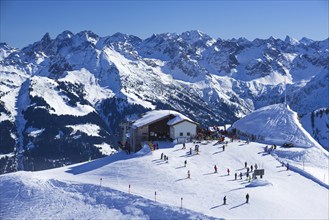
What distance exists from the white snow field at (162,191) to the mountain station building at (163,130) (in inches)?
340

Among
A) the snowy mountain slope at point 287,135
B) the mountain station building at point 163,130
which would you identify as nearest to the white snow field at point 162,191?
the snowy mountain slope at point 287,135

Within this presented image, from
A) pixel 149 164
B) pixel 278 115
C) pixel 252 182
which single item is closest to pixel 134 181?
pixel 149 164

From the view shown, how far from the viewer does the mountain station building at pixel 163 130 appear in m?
87.7

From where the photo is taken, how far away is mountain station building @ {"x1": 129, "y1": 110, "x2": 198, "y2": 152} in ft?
288

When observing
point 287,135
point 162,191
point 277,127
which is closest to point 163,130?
point 287,135

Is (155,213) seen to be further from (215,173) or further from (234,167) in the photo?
(234,167)

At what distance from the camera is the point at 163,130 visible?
298ft

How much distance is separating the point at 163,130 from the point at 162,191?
3168 centimetres

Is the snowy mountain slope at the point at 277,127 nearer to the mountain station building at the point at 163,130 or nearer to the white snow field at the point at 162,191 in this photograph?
the mountain station building at the point at 163,130

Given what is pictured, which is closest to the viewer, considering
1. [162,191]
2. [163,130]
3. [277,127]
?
[162,191]

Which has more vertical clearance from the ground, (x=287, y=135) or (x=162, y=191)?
(x=287, y=135)

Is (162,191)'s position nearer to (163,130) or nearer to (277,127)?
(163,130)

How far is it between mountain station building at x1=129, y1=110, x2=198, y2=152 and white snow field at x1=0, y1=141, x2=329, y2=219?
864 cm

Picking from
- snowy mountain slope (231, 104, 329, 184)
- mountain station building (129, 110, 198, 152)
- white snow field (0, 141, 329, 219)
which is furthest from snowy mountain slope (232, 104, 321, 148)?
white snow field (0, 141, 329, 219)
